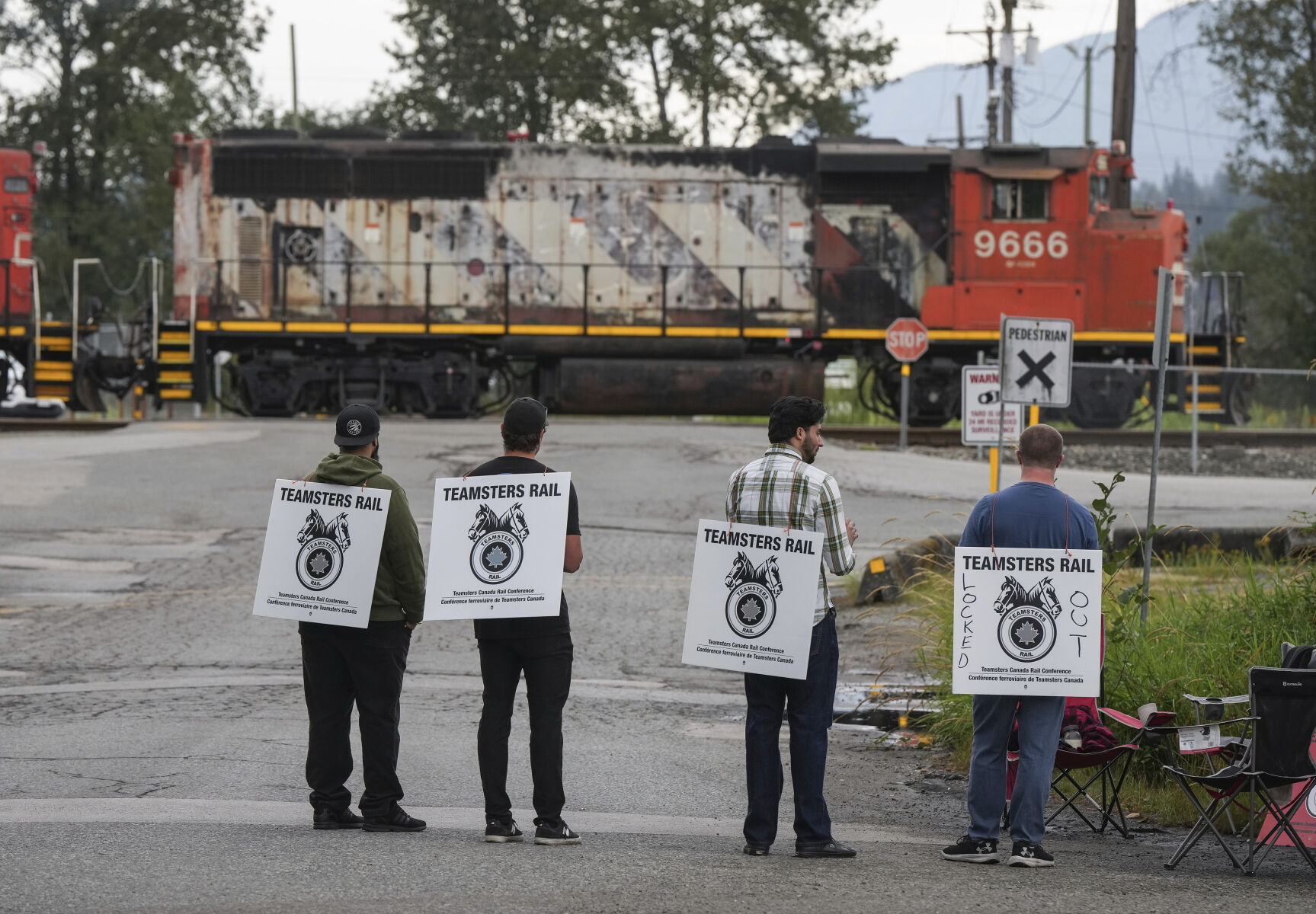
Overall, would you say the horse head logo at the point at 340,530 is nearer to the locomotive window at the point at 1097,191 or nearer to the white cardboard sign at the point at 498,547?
the white cardboard sign at the point at 498,547

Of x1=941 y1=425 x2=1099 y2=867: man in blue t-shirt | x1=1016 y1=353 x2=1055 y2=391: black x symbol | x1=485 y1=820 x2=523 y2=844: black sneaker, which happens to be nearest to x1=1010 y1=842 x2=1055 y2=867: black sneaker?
x1=941 y1=425 x2=1099 y2=867: man in blue t-shirt

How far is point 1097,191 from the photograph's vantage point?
24766mm

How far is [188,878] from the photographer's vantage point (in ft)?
18.2

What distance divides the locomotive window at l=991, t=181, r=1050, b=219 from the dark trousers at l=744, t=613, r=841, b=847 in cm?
1919

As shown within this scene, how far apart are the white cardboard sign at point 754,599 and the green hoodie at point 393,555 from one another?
1193mm

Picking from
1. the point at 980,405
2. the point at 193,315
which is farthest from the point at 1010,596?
the point at 193,315

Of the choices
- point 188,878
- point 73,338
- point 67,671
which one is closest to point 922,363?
point 73,338

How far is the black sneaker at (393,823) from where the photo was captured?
21.6 ft

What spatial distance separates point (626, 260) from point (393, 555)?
18.5 m

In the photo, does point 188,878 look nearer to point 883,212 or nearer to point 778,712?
point 778,712

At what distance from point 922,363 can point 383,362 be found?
28.0 ft

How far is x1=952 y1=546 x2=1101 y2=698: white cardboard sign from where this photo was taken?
21.1 feet

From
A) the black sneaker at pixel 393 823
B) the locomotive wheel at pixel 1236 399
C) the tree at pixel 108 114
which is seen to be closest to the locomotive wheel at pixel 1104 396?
the locomotive wheel at pixel 1236 399

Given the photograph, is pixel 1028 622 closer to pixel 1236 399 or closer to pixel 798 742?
pixel 798 742
